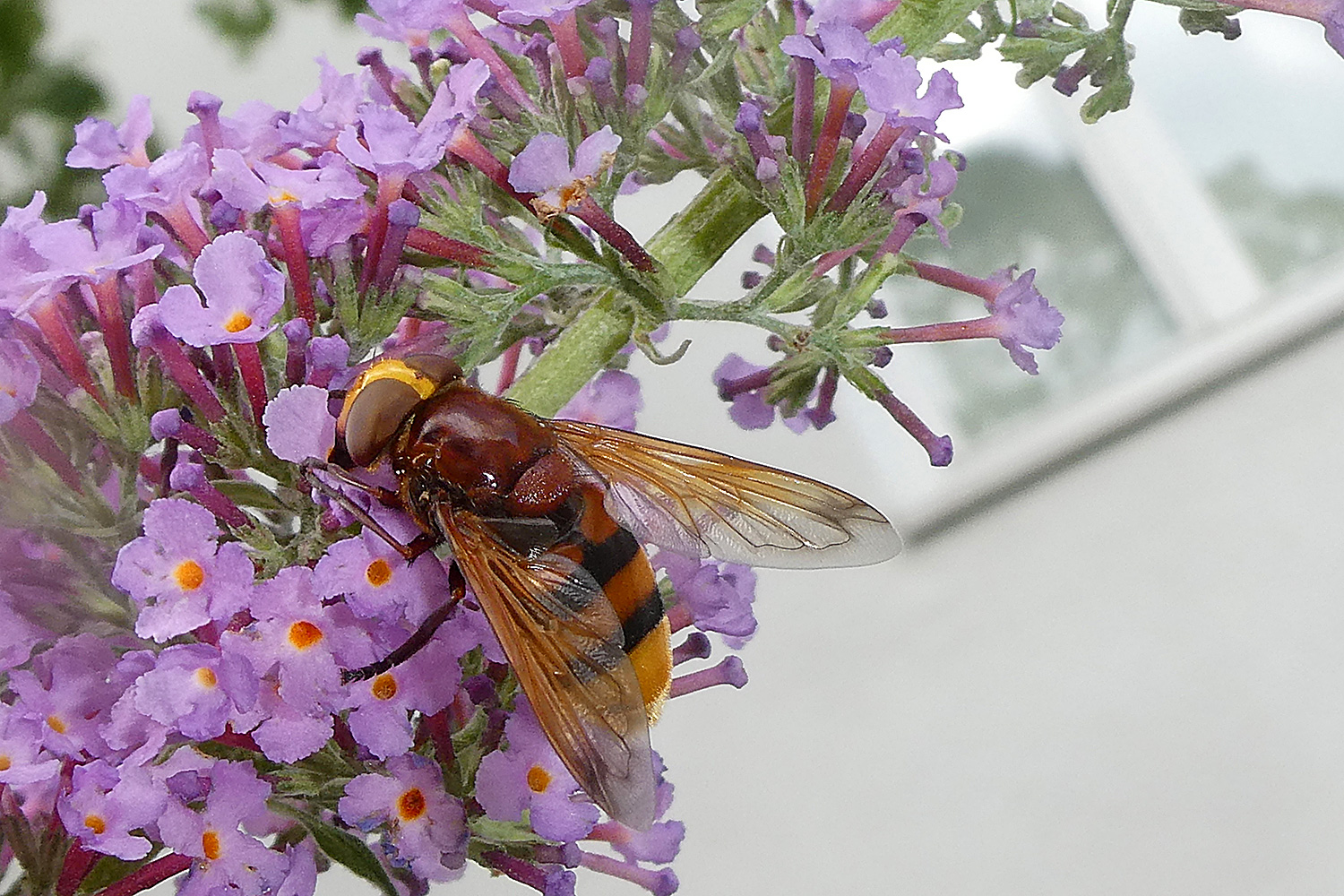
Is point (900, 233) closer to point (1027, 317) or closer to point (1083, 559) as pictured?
point (1027, 317)

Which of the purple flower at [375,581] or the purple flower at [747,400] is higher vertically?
the purple flower at [747,400]

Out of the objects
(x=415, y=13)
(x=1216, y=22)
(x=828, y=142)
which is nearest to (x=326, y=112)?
(x=415, y=13)

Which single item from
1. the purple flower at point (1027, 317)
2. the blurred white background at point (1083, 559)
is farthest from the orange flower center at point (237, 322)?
the blurred white background at point (1083, 559)

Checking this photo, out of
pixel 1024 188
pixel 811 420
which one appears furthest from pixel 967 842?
pixel 811 420

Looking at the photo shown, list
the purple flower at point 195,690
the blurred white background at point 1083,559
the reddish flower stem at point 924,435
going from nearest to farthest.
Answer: the purple flower at point 195,690 < the reddish flower stem at point 924,435 < the blurred white background at point 1083,559

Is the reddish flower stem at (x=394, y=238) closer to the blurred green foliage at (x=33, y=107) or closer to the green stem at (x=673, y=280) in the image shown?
the green stem at (x=673, y=280)
